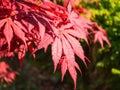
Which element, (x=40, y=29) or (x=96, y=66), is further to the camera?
(x=96, y=66)

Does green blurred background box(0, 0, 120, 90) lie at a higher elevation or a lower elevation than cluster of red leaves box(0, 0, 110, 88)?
lower

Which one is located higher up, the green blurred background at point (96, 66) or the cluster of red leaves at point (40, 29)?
the cluster of red leaves at point (40, 29)

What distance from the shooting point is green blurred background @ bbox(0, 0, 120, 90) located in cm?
420

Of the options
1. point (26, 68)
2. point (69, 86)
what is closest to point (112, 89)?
point (69, 86)

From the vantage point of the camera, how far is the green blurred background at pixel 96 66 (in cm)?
420

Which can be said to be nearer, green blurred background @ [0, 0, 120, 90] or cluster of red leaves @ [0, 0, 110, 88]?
cluster of red leaves @ [0, 0, 110, 88]

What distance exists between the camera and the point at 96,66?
4.68 m

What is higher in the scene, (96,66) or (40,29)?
(40,29)

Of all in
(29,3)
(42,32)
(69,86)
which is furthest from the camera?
(69,86)

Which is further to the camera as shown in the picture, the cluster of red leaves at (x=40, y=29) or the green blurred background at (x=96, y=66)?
the green blurred background at (x=96, y=66)

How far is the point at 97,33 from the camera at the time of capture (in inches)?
120

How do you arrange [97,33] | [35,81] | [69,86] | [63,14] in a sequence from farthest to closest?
[35,81]
[69,86]
[97,33]
[63,14]

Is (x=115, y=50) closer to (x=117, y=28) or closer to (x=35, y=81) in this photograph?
(x=117, y=28)

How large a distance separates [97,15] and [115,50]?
522 mm
